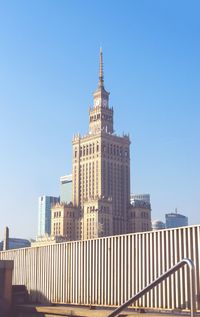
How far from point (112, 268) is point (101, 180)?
13933cm

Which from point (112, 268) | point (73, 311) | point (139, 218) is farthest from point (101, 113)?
point (73, 311)

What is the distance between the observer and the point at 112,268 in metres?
23.9

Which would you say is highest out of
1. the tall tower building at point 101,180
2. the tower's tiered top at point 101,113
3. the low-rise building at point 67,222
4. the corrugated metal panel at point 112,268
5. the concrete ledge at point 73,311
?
the tower's tiered top at point 101,113

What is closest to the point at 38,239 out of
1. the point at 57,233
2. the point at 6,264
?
the point at 57,233

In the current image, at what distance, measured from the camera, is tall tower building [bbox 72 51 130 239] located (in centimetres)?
15700

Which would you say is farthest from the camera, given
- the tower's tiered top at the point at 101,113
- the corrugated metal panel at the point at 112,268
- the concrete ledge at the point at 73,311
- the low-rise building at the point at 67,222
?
the tower's tiered top at the point at 101,113

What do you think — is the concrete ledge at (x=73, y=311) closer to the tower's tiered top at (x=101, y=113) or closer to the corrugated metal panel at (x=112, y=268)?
the corrugated metal panel at (x=112, y=268)

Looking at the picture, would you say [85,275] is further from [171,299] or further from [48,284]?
[171,299]

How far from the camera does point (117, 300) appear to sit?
2320 cm

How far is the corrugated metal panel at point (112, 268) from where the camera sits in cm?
2020

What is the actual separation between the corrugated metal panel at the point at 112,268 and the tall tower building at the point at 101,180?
414 ft

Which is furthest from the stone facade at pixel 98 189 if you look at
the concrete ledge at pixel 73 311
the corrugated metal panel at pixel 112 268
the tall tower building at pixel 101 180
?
the concrete ledge at pixel 73 311

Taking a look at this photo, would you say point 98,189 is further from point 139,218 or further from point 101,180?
point 139,218

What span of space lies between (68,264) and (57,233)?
141m
